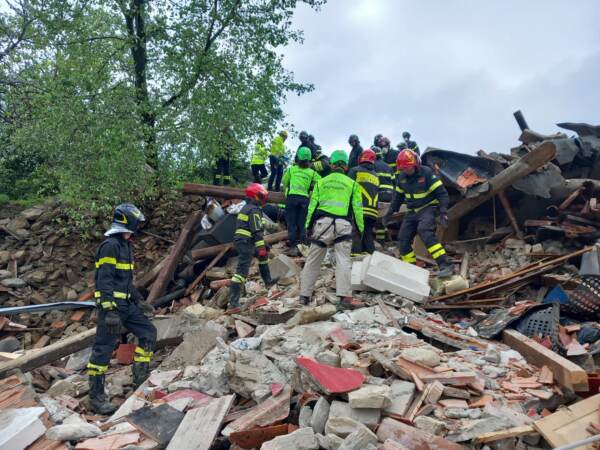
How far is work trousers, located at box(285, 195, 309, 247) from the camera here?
8.68 m

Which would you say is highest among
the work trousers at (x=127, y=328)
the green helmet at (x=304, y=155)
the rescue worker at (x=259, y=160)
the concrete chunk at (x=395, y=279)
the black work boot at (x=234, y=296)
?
the rescue worker at (x=259, y=160)

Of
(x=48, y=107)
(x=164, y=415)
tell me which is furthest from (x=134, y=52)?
(x=164, y=415)

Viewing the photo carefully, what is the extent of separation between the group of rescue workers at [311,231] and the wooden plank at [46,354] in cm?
119

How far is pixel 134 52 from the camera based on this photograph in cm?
1112

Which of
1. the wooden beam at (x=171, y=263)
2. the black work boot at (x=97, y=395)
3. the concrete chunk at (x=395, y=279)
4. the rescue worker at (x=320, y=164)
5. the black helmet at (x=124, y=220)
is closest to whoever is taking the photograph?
the black work boot at (x=97, y=395)

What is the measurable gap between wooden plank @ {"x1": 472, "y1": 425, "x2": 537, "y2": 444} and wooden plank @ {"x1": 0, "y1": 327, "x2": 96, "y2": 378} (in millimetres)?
5018

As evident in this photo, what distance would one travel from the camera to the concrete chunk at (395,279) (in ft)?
21.0

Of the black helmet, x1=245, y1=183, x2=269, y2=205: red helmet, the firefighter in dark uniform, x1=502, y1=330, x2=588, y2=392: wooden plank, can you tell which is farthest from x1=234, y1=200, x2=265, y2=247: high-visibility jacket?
x1=502, y1=330, x2=588, y2=392: wooden plank

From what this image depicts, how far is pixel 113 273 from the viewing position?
16.8 ft

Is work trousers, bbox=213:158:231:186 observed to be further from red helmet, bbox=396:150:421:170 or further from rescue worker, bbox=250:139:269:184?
red helmet, bbox=396:150:421:170

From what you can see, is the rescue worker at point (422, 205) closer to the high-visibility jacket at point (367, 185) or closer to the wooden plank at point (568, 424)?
the high-visibility jacket at point (367, 185)

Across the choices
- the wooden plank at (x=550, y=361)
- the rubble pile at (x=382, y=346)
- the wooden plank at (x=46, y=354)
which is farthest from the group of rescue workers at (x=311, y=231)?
the wooden plank at (x=550, y=361)

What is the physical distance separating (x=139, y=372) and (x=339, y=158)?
386cm

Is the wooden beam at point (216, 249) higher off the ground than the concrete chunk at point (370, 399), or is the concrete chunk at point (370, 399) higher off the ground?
the wooden beam at point (216, 249)
